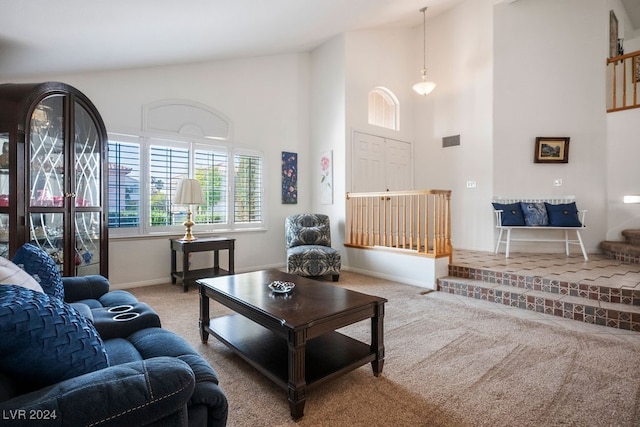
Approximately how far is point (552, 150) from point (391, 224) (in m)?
2.90

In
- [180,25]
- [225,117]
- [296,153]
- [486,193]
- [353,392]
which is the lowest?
[353,392]

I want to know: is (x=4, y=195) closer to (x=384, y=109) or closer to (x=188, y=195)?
(x=188, y=195)

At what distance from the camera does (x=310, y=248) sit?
15.2ft

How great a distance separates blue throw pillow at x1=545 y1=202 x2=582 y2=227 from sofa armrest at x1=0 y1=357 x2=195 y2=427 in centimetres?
530

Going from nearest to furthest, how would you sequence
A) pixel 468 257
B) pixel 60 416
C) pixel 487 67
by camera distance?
pixel 60 416, pixel 468 257, pixel 487 67

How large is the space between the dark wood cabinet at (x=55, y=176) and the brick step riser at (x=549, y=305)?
4.02 metres

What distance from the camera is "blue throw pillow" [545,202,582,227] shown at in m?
4.56

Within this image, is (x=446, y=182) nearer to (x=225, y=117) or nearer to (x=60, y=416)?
(x=225, y=117)

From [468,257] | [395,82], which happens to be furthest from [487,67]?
[468,257]

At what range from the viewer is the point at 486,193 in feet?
17.9

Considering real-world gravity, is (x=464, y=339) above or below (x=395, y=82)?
below

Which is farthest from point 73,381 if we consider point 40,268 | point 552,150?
point 552,150

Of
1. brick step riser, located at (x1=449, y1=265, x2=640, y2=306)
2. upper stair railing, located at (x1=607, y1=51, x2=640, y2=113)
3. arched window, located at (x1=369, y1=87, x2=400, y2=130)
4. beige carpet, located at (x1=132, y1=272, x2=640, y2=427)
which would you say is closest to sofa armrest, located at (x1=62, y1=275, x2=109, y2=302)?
beige carpet, located at (x1=132, y1=272, x2=640, y2=427)

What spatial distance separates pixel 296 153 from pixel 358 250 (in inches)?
81.3
